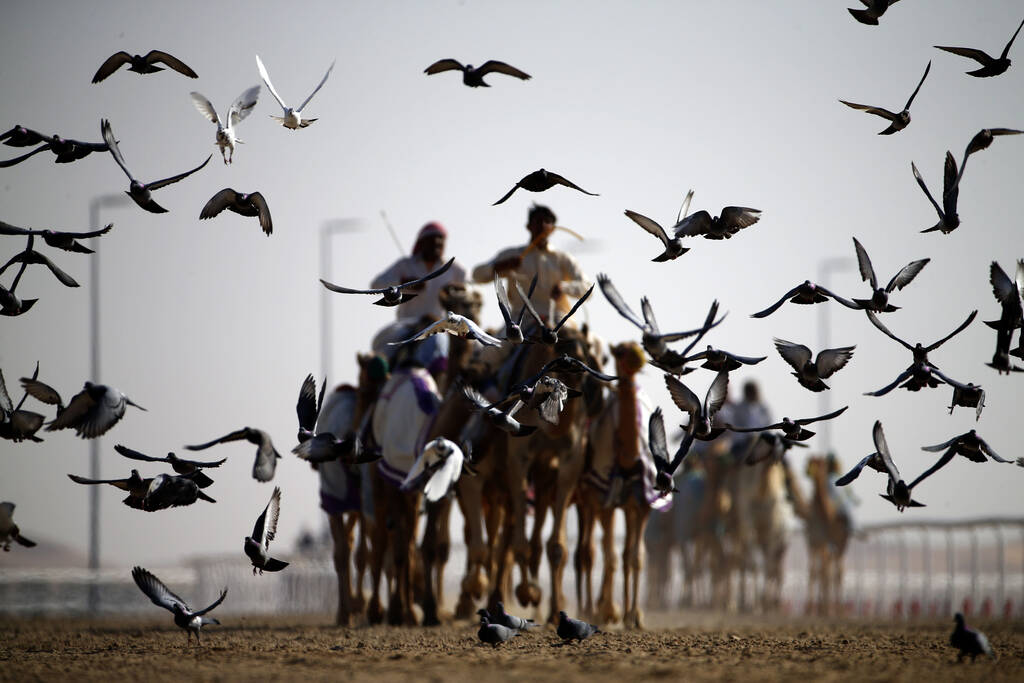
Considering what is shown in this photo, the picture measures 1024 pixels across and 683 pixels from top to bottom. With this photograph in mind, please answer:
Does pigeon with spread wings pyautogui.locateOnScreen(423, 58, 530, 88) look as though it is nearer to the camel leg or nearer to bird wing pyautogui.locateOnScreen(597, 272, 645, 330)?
bird wing pyautogui.locateOnScreen(597, 272, 645, 330)

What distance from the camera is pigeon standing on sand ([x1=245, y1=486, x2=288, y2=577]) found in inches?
439

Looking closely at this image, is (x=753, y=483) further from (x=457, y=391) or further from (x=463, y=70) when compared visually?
(x=463, y=70)

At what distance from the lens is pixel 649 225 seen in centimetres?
1245

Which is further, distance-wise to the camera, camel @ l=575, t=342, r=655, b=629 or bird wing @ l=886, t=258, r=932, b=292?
camel @ l=575, t=342, r=655, b=629

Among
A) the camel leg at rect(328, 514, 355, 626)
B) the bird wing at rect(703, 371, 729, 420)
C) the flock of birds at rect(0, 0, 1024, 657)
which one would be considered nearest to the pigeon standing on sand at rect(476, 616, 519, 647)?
the flock of birds at rect(0, 0, 1024, 657)

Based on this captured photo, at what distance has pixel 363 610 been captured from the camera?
1834 cm

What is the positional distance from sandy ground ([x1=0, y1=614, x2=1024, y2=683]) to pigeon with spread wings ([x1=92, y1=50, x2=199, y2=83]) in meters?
4.72

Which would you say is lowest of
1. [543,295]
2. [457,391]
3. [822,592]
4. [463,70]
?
[822,592]

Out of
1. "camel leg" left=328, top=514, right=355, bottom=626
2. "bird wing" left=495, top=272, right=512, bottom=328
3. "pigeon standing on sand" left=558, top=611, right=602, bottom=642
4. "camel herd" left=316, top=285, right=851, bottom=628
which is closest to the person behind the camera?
"pigeon standing on sand" left=558, top=611, right=602, bottom=642

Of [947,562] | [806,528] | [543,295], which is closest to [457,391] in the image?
[543,295]

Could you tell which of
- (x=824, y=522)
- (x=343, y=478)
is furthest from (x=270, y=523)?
(x=824, y=522)

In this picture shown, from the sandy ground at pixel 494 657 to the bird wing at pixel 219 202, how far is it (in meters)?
3.51

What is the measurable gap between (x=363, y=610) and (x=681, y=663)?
27.7 ft

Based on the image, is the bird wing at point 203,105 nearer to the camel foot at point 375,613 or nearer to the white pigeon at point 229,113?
the white pigeon at point 229,113
